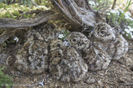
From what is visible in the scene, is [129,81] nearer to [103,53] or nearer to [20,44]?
[103,53]

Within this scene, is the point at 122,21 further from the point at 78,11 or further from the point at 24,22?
the point at 24,22

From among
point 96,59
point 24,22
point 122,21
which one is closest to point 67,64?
point 96,59

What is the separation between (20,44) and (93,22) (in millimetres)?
1956

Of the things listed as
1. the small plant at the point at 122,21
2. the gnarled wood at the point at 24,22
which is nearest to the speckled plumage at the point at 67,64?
the gnarled wood at the point at 24,22

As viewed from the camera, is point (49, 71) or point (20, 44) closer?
point (49, 71)

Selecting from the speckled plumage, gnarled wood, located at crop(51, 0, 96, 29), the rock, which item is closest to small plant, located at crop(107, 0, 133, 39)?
gnarled wood, located at crop(51, 0, 96, 29)

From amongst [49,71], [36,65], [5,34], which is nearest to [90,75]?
[49,71]

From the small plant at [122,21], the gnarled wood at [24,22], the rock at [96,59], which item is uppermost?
the gnarled wood at [24,22]

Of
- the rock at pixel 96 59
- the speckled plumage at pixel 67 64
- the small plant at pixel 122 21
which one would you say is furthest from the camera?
the small plant at pixel 122 21

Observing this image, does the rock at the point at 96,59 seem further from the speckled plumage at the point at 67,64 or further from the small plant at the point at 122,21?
the small plant at the point at 122,21

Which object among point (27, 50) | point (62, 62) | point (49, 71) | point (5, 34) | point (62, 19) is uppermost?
point (62, 19)

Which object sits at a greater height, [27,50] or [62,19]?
[62,19]

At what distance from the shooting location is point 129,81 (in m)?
3.09

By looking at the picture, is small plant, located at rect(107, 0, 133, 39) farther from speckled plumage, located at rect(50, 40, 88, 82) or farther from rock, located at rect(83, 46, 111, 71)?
speckled plumage, located at rect(50, 40, 88, 82)
